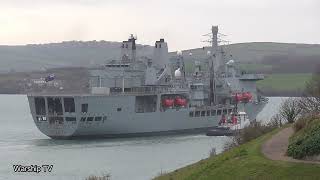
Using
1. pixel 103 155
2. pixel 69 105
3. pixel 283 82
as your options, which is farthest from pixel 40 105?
pixel 283 82

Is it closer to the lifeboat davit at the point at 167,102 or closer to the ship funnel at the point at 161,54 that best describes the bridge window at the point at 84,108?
the lifeboat davit at the point at 167,102

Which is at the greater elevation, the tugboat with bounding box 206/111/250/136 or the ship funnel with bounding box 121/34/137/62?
the ship funnel with bounding box 121/34/137/62

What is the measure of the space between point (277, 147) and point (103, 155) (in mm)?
35255

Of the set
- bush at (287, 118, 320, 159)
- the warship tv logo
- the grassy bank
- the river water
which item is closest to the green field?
the river water

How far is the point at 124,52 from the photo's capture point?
86750 millimetres

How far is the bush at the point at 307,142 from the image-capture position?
2058 centimetres

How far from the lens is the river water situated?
45406 mm

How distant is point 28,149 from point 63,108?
34.1 feet

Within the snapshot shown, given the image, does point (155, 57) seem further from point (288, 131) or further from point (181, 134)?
point (288, 131)

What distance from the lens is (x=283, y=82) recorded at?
6447 inches

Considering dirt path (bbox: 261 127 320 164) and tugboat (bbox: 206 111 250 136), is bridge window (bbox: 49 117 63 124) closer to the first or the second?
tugboat (bbox: 206 111 250 136)

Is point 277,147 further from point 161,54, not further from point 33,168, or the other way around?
point 161,54

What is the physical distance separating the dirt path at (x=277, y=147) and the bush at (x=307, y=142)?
279mm

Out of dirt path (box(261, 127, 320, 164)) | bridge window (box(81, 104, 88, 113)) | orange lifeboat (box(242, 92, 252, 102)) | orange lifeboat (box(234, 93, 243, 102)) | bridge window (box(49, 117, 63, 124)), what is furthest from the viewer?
orange lifeboat (box(242, 92, 252, 102))
